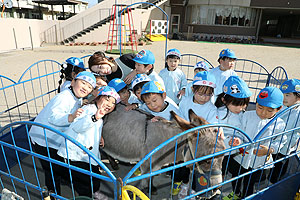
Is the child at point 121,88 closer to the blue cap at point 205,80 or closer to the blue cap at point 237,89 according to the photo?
the blue cap at point 205,80

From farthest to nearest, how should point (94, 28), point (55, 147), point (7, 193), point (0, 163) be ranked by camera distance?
point (94, 28) < point (0, 163) < point (55, 147) < point (7, 193)

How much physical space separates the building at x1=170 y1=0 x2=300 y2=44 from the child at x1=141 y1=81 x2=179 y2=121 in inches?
964

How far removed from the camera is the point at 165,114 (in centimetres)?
287

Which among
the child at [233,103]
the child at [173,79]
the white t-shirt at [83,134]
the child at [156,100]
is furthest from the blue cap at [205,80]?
the white t-shirt at [83,134]

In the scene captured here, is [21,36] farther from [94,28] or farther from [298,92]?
[298,92]

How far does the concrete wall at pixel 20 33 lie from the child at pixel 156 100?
55.0ft

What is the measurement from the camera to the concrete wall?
50.5 ft

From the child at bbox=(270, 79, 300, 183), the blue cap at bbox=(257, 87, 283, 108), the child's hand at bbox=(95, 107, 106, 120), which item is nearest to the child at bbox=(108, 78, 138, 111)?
the child's hand at bbox=(95, 107, 106, 120)

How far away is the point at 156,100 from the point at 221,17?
25.7 m

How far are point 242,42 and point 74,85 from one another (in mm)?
25519

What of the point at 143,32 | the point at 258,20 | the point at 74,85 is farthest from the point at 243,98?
the point at 258,20

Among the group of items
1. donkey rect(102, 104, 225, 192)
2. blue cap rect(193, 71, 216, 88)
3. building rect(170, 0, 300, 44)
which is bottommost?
donkey rect(102, 104, 225, 192)

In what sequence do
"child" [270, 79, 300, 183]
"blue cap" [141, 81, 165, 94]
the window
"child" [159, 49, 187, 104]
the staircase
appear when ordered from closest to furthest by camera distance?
"blue cap" [141, 81, 165, 94]
"child" [270, 79, 300, 183]
"child" [159, 49, 187, 104]
the staircase
the window

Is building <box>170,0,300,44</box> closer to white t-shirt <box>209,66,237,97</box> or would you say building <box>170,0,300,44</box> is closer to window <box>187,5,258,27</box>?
window <box>187,5,258,27</box>
